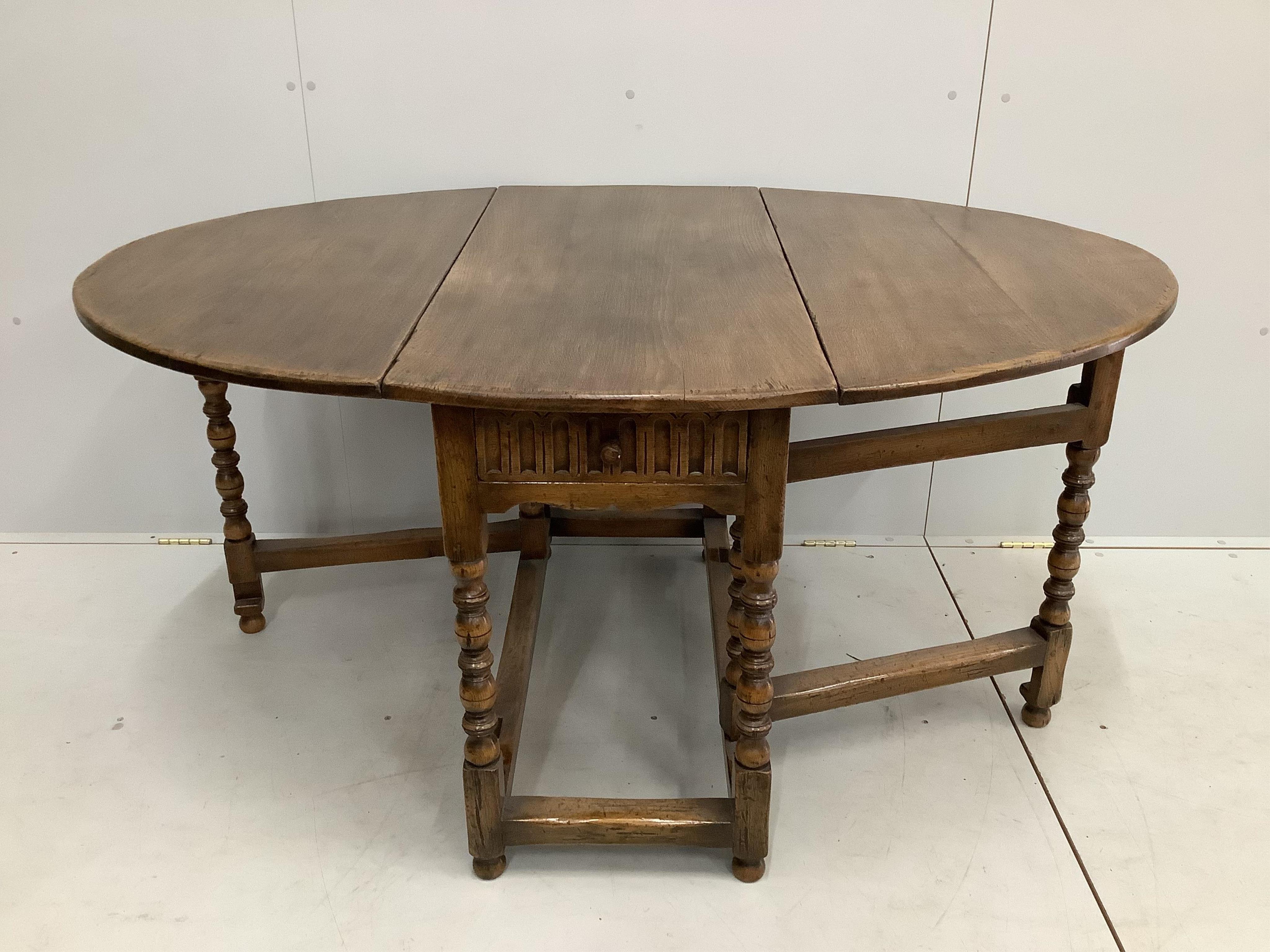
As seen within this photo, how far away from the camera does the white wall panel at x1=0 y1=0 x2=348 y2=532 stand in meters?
2.27

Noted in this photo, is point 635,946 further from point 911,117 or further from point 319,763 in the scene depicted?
point 911,117

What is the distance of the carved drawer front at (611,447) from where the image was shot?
1335 mm

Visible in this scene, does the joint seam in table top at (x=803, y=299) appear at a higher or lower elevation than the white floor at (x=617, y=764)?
higher

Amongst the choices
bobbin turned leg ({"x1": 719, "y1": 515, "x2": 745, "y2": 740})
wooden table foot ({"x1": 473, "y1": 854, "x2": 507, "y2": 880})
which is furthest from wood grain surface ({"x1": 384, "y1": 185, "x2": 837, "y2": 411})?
wooden table foot ({"x1": 473, "y1": 854, "x2": 507, "y2": 880})

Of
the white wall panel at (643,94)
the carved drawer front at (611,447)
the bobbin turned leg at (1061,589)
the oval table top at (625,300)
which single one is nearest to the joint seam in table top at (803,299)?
the oval table top at (625,300)

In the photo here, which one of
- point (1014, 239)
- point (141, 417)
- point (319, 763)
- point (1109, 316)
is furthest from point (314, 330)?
point (141, 417)

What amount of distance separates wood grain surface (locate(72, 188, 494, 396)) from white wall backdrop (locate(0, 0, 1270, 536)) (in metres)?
0.31

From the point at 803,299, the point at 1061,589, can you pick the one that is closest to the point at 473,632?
the point at 803,299

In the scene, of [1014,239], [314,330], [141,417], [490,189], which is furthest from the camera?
[141,417]

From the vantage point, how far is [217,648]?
2.28 m

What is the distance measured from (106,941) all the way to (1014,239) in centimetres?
195

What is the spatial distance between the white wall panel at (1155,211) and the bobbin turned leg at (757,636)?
4.17ft

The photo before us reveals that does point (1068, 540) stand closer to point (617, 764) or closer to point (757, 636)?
point (757, 636)

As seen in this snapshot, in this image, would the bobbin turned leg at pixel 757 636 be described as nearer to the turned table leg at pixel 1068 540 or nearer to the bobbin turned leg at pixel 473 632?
the bobbin turned leg at pixel 473 632
